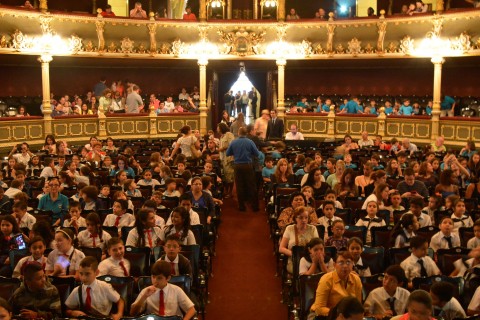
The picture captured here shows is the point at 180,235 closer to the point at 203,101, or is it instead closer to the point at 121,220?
the point at 121,220

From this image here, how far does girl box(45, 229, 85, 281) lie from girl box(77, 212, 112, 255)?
2.20 ft

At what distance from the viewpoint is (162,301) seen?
6.14 m

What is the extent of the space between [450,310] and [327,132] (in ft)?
55.3

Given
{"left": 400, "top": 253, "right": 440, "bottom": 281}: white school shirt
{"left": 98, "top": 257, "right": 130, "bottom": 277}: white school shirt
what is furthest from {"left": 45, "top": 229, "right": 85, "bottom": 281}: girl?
{"left": 400, "top": 253, "right": 440, "bottom": 281}: white school shirt

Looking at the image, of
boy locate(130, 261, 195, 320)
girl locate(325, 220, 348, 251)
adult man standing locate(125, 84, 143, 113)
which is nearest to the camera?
boy locate(130, 261, 195, 320)

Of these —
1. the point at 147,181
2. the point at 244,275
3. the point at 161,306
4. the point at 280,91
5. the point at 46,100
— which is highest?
the point at 280,91

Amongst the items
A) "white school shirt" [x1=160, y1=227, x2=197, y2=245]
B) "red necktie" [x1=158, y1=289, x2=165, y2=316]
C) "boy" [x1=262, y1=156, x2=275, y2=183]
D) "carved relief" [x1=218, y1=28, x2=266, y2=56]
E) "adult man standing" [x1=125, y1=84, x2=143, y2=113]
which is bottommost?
"red necktie" [x1=158, y1=289, x2=165, y2=316]

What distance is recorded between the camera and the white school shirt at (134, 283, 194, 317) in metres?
6.14

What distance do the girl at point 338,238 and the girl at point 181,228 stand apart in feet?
5.59

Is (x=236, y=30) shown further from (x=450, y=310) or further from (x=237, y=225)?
(x=450, y=310)

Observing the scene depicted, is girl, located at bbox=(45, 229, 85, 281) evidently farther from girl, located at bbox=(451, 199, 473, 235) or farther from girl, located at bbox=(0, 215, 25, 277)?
girl, located at bbox=(451, 199, 473, 235)

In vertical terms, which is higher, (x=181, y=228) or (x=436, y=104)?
(x=436, y=104)

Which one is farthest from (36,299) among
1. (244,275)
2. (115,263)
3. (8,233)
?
(244,275)

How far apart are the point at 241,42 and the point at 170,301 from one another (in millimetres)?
18009
